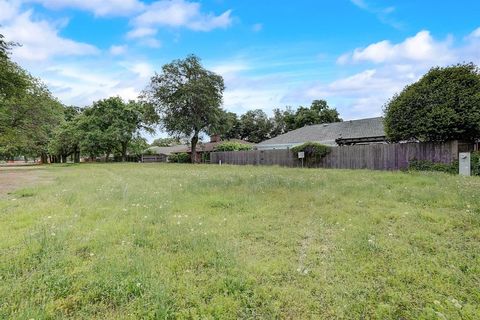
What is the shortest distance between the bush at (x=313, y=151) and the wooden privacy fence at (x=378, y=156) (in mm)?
289

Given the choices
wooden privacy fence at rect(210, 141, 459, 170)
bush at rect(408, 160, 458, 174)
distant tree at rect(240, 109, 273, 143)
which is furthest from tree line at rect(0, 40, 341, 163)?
bush at rect(408, 160, 458, 174)

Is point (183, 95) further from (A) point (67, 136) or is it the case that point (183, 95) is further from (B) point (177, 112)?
(A) point (67, 136)

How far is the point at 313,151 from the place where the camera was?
18.7m

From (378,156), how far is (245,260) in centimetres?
1399

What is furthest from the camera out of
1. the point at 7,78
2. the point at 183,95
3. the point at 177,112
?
the point at 177,112

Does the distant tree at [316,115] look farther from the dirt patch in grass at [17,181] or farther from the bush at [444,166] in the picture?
the dirt patch in grass at [17,181]

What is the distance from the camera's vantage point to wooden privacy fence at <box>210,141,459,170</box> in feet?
41.1

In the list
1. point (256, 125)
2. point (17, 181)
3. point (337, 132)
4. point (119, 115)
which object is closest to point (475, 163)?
point (337, 132)

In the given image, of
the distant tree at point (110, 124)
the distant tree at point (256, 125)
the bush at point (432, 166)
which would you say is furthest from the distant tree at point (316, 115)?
the bush at point (432, 166)

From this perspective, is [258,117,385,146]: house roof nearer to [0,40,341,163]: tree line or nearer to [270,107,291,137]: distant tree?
[0,40,341,163]: tree line

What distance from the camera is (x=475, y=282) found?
2.75 metres

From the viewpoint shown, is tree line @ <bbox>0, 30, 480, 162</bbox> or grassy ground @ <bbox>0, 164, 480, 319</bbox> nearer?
grassy ground @ <bbox>0, 164, 480, 319</bbox>

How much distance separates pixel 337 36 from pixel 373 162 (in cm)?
690

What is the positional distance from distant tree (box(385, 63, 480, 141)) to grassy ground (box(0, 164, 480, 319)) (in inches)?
294
